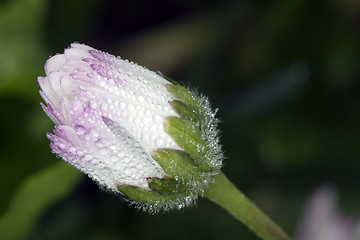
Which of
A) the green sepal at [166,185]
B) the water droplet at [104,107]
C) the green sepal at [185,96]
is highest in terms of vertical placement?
the green sepal at [185,96]

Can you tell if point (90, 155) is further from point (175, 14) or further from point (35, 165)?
point (175, 14)

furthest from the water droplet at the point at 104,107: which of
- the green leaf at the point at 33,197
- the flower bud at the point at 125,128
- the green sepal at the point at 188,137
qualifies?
the green leaf at the point at 33,197

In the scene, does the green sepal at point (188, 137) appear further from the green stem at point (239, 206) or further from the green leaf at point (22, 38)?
the green leaf at point (22, 38)

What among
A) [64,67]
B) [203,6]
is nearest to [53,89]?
[64,67]

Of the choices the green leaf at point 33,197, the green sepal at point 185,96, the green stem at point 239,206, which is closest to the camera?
the green sepal at point 185,96

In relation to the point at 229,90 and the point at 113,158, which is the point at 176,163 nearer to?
the point at 113,158

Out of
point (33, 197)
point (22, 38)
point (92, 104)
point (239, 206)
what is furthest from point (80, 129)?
point (22, 38)
